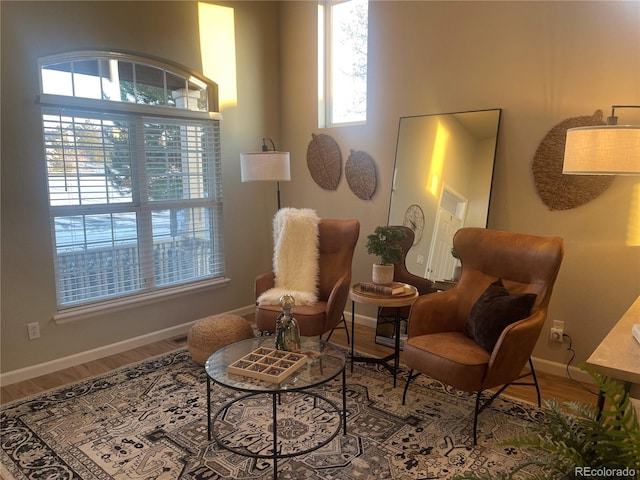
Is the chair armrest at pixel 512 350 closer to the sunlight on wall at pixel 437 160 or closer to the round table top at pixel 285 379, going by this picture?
the round table top at pixel 285 379

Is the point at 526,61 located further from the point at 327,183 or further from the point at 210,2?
the point at 210,2

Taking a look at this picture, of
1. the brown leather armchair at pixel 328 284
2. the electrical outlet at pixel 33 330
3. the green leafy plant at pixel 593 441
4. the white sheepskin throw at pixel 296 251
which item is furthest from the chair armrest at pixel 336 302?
the green leafy plant at pixel 593 441

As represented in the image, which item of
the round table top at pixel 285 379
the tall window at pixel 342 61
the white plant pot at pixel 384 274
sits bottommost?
the round table top at pixel 285 379

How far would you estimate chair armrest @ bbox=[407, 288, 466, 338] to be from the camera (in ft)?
9.04

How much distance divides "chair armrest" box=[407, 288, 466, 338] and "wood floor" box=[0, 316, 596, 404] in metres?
0.50

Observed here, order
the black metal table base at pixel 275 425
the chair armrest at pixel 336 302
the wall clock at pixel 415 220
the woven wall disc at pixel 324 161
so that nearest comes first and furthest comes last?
the black metal table base at pixel 275 425 → the chair armrest at pixel 336 302 → the wall clock at pixel 415 220 → the woven wall disc at pixel 324 161

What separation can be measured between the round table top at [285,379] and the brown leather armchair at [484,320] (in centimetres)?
52

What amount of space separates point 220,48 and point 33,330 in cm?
280

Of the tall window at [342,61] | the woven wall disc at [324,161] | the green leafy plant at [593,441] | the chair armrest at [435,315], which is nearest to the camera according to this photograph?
the green leafy plant at [593,441]

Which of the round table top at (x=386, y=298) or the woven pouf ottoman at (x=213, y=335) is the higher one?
the round table top at (x=386, y=298)

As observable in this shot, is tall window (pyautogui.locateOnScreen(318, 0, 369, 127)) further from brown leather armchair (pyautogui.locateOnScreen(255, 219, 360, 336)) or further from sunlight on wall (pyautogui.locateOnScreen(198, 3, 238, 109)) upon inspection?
brown leather armchair (pyautogui.locateOnScreen(255, 219, 360, 336))

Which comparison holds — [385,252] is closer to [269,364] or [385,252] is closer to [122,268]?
[269,364]

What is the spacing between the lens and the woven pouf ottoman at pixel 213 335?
3.18 m

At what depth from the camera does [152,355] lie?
3547mm
